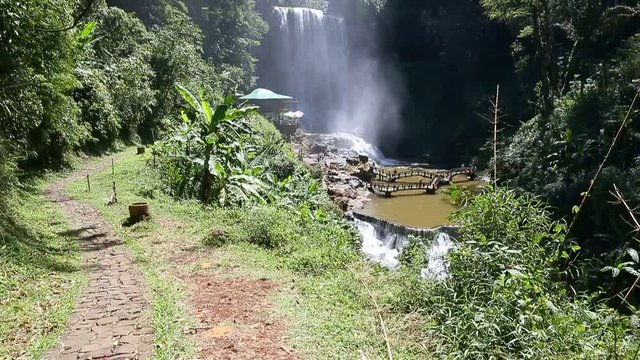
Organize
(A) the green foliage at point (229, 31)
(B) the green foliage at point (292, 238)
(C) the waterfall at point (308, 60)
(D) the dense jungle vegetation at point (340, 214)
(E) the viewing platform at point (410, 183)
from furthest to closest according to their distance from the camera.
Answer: (C) the waterfall at point (308, 60) < (A) the green foliage at point (229, 31) < (E) the viewing platform at point (410, 183) < (B) the green foliage at point (292, 238) < (D) the dense jungle vegetation at point (340, 214)

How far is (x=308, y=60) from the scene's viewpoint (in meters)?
44.0

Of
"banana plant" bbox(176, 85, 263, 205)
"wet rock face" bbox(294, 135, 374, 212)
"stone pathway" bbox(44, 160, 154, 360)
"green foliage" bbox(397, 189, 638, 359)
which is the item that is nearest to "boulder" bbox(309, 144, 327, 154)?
"wet rock face" bbox(294, 135, 374, 212)

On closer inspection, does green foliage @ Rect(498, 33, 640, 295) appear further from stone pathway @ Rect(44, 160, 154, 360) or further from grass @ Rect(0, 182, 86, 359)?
grass @ Rect(0, 182, 86, 359)

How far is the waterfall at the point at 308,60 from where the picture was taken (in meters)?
43.1

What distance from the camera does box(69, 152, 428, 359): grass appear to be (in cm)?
439

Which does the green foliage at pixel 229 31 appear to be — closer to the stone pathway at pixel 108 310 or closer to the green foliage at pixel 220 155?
the green foliage at pixel 220 155

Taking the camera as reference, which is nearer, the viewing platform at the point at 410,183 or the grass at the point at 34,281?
the grass at the point at 34,281

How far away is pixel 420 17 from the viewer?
42.0 m

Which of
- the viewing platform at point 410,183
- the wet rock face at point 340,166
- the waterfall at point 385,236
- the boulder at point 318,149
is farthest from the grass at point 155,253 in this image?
the boulder at point 318,149

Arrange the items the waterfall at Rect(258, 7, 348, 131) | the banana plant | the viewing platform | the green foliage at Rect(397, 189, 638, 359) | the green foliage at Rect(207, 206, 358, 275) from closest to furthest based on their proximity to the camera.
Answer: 1. the green foliage at Rect(397, 189, 638, 359)
2. the green foliage at Rect(207, 206, 358, 275)
3. the banana plant
4. the viewing platform
5. the waterfall at Rect(258, 7, 348, 131)

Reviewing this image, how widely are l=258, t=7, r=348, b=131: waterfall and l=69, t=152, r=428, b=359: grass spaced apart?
34.4 m

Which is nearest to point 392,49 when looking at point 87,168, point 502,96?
point 502,96

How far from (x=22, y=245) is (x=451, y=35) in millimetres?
40886

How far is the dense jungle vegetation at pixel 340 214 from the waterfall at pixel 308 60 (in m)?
13.8
